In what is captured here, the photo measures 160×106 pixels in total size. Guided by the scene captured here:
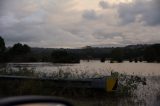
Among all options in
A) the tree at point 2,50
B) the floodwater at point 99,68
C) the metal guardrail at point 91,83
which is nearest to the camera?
the metal guardrail at point 91,83

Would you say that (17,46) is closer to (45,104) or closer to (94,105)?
(94,105)

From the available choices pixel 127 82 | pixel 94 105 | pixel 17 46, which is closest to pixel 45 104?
pixel 94 105

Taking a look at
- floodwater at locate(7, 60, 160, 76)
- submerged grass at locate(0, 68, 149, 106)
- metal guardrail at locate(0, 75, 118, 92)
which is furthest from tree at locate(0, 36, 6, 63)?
metal guardrail at locate(0, 75, 118, 92)

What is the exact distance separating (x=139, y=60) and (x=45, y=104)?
68008 mm

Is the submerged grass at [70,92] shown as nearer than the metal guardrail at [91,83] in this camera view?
Yes

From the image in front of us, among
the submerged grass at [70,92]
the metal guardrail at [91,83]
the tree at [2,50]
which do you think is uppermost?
A: the tree at [2,50]

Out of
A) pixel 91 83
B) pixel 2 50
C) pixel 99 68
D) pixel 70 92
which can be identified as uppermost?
pixel 2 50

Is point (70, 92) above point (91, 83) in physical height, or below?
below

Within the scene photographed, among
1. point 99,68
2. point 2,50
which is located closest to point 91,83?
point 99,68

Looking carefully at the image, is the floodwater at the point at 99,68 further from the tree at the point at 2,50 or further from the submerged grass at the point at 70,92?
the tree at the point at 2,50

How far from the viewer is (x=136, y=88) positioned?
2242cm

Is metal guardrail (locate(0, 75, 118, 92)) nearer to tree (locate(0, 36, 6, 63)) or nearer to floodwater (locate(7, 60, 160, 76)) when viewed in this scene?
floodwater (locate(7, 60, 160, 76))

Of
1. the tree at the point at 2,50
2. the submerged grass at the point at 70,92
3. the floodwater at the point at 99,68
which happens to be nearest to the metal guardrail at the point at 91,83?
the submerged grass at the point at 70,92

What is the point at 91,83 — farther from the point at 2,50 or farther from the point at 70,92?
the point at 2,50
